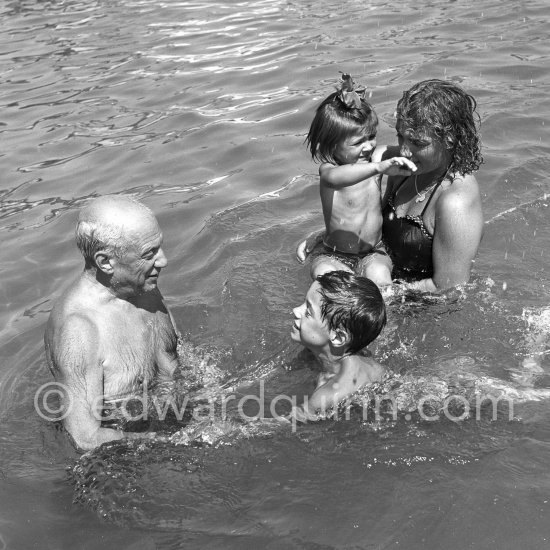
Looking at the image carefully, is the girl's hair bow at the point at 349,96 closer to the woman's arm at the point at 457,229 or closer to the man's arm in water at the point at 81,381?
the woman's arm at the point at 457,229

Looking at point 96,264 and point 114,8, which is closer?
point 96,264

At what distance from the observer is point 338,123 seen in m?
5.59

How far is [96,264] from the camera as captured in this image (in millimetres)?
4434

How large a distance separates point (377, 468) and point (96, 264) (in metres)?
1.92

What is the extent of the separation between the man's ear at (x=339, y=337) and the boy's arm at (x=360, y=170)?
3.43ft

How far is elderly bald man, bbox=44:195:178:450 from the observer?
170 inches

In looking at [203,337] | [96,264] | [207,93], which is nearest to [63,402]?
[96,264]

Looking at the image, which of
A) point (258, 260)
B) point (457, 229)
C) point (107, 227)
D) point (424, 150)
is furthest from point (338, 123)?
point (107, 227)

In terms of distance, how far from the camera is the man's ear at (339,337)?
4.74 m

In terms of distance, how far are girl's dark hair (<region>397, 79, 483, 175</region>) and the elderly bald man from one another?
1.73 m

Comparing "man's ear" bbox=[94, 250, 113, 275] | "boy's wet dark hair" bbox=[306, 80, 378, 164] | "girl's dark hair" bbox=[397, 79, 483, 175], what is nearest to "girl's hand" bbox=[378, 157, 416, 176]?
"girl's dark hair" bbox=[397, 79, 483, 175]

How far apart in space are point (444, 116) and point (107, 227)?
213 cm

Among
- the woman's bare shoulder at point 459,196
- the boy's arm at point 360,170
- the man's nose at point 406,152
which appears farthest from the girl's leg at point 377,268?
the man's nose at point 406,152

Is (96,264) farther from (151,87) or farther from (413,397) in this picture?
(151,87)
